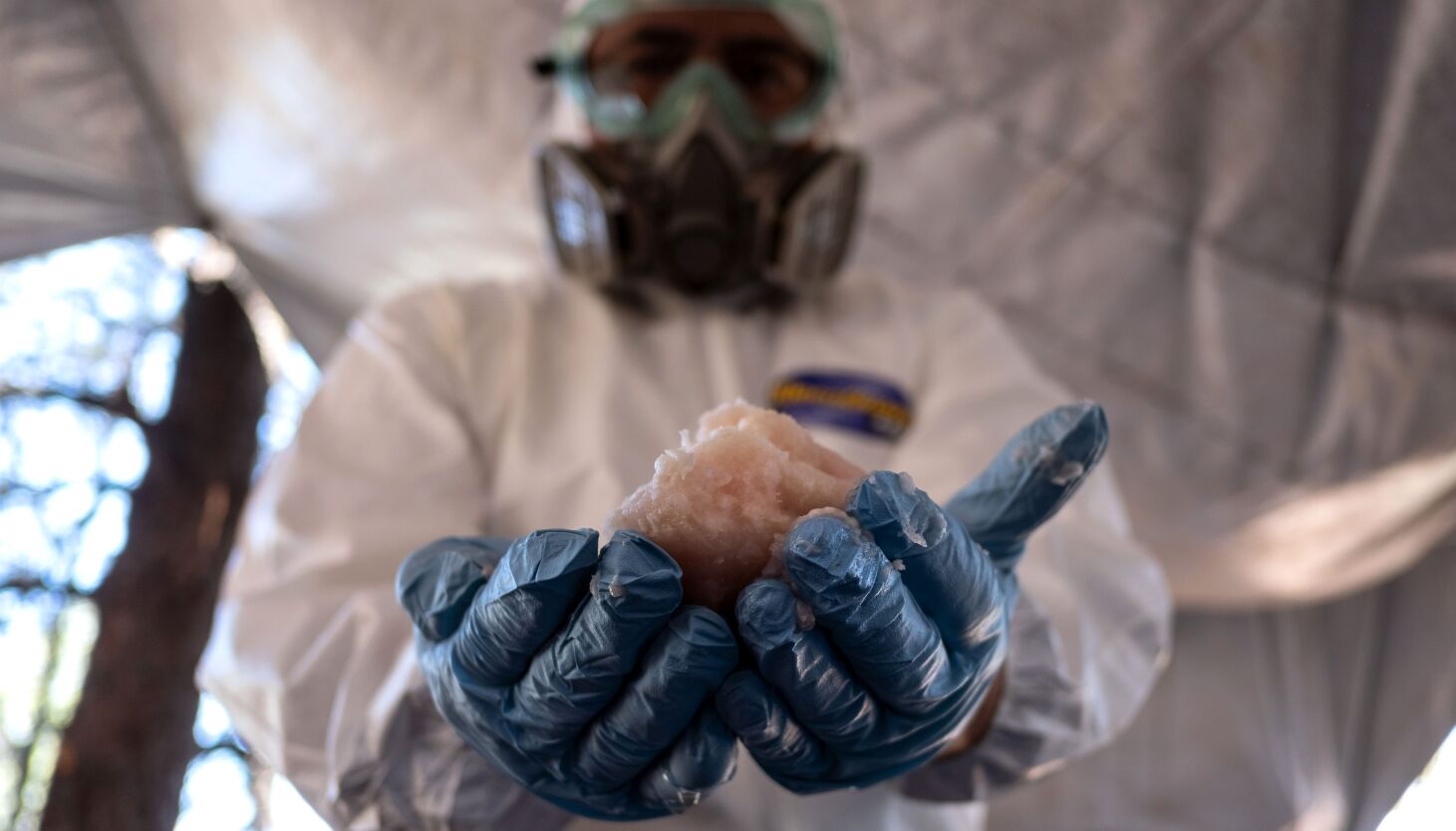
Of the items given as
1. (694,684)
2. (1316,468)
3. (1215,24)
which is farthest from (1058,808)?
(694,684)

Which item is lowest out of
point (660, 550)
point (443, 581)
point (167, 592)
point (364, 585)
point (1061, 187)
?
point (167, 592)

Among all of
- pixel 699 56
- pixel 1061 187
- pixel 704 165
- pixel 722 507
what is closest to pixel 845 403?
pixel 704 165

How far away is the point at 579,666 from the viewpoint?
2.44ft

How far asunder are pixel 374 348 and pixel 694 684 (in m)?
0.90

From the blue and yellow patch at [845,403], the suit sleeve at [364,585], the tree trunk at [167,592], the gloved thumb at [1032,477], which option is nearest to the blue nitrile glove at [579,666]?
the suit sleeve at [364,585]

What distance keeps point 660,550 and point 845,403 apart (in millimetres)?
795

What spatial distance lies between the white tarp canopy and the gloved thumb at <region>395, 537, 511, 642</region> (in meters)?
1.49

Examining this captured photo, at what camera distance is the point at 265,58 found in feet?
7.15

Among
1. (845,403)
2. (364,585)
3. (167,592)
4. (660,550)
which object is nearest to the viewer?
(660,550)

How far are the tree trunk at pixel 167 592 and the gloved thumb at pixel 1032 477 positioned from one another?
2.46 metres

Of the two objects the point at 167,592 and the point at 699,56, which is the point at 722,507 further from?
the point at 167,592

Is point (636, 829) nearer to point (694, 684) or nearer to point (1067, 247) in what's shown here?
point (694, 684)

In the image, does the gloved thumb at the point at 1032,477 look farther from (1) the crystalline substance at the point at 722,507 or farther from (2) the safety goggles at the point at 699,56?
(2) the safety goggles at the point at 699,56

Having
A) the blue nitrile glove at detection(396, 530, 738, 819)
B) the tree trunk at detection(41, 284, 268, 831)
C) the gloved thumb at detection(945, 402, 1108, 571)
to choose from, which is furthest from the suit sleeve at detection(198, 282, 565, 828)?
the tree trunk at detection(41, 284, 268, 831)
